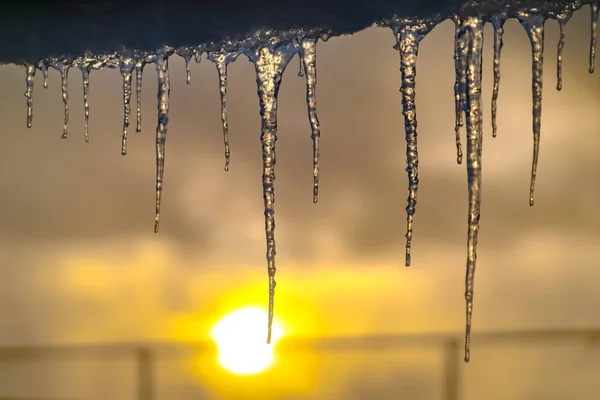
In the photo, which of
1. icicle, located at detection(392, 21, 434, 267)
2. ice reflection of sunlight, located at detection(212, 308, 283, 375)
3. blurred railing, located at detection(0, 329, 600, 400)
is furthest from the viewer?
ice reflection of sunlight, located at detection(212, 308, 283, 375)

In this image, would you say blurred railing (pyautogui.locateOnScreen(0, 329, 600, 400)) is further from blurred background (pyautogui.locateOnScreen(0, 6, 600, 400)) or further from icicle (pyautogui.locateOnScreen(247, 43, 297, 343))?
icicle (pyautogui.locateOnScreen(247, 43, 297, 343))

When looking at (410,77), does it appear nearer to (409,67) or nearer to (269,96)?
(409,67)

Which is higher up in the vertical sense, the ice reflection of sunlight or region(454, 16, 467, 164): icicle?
region(454, 16, 467, 164): icicle

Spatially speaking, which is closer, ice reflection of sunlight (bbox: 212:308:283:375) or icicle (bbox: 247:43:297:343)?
icicle (bbox: 247:43:297:343)

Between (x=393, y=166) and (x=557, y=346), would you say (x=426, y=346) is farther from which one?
(x=393, y=166)

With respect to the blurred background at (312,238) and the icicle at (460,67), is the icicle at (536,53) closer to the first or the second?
the icicle at (460,67)

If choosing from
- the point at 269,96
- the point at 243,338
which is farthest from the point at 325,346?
the point at 269,96

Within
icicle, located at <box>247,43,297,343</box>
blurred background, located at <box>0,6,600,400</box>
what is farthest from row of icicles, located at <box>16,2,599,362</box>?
blurred background, located at <box>0,6,600,400</box>

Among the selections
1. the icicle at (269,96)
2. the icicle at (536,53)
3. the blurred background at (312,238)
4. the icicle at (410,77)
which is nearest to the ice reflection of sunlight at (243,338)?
the blurred background at (312,238)
